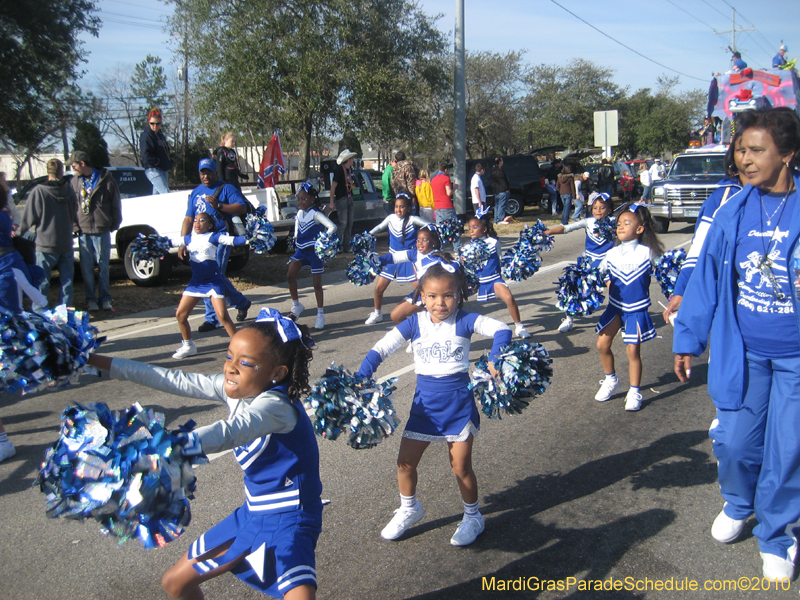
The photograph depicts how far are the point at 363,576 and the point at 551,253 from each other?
11.8m

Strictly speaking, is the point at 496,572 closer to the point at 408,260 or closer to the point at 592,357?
the point at 592,357

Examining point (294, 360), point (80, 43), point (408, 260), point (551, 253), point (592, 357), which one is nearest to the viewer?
point (294, 360)

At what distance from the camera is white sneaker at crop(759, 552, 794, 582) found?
3.03 meters

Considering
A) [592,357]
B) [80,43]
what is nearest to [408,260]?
[592,357]

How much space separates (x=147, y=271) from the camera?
1105cm

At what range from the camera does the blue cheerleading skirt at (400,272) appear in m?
8.07

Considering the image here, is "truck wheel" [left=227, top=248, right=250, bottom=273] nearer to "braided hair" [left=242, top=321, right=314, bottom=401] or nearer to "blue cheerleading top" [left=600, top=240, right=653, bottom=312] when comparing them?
"blue cheerleading top" [left=600, top=240, right=653, bottom=312]

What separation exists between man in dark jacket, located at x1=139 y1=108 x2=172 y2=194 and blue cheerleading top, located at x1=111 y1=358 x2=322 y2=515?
31.2 ft

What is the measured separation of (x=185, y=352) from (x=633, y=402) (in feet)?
15.2

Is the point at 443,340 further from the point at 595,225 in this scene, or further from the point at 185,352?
the point at 185,352

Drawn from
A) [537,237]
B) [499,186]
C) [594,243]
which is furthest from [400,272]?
[499,186]

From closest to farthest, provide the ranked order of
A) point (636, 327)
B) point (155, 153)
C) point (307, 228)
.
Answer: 1. point (636, 327)
2. point (307, 228)
3. point (155, 153)

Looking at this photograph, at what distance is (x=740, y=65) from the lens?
405 inches

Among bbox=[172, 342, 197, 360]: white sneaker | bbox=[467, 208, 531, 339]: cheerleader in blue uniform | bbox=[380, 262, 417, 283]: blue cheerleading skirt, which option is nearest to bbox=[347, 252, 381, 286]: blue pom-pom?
bbox=[380, 262, 417, 283]: blue cheerleading skirt
